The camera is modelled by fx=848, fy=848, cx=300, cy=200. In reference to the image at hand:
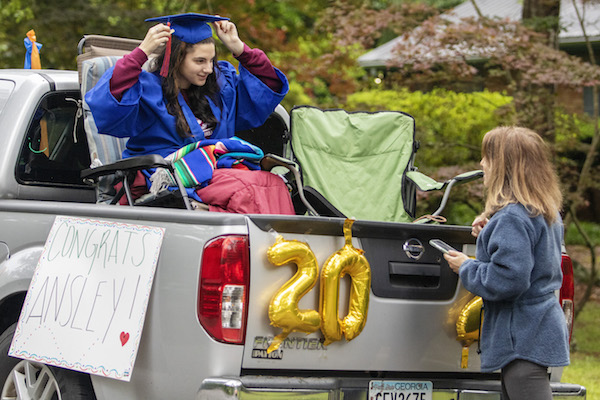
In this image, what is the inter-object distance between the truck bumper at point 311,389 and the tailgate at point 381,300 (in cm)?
7

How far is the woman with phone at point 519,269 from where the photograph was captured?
3.09 m

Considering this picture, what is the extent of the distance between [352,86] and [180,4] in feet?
15.7

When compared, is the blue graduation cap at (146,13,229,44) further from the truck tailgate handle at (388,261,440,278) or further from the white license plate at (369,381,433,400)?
the white license plate at (369,381,433,400)

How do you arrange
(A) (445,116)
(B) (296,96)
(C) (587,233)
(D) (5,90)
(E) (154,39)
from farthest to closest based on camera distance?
(C) (587,233)
(B) (296,96)
(A) (445,116)
(D) (5,90)
(E) (154,39)

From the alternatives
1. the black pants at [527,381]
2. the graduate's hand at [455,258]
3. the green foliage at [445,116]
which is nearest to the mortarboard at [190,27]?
the graduate's hand at [455,258]

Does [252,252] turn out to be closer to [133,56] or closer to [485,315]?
[485,315]

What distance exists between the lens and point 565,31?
8062 mm

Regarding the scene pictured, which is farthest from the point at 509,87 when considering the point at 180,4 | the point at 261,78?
the point at 180,4

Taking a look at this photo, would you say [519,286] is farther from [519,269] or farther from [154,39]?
[154,39]

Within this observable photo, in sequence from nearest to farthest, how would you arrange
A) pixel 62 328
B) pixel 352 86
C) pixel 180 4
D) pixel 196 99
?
pixel 62 328 → pixel 196 99 → pixel 352 86 → pixel 180 4

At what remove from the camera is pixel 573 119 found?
8031 millimetres

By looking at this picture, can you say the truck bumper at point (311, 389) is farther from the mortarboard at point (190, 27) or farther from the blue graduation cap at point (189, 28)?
the blue graduation cap at point (189, 28)

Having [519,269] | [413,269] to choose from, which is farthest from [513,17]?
[519,269]

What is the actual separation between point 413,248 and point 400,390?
1.79 feet
